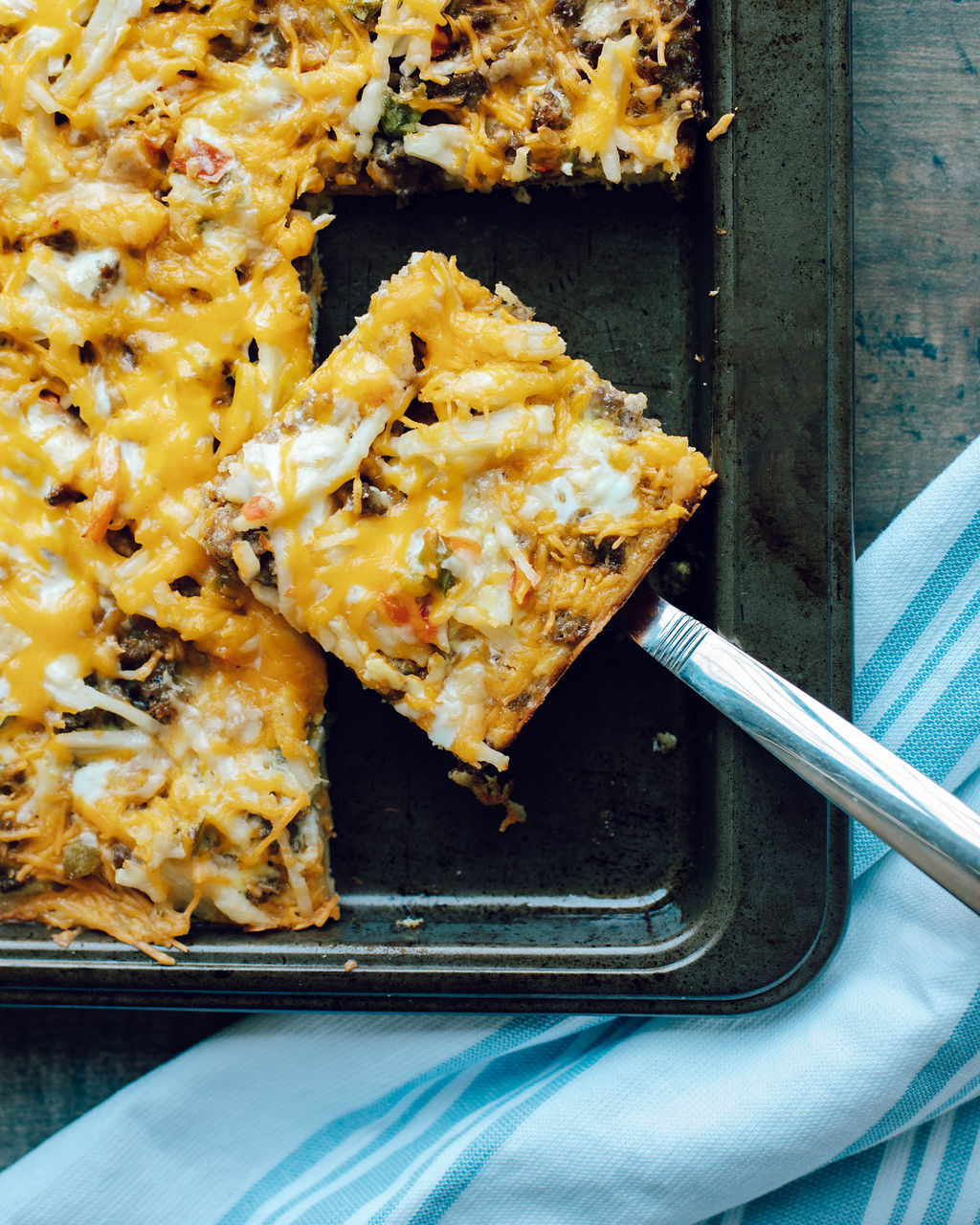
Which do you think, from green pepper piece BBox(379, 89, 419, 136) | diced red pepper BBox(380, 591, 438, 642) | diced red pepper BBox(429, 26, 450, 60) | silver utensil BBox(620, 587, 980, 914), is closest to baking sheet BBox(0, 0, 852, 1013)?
silver utensil BBox(620, 587, 980, 914)

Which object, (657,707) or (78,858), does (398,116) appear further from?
(78,858)

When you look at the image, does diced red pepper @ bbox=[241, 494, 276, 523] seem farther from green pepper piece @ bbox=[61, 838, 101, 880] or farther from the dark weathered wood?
the dark weathered wood

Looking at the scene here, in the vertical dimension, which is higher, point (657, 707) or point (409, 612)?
point (409, 612)

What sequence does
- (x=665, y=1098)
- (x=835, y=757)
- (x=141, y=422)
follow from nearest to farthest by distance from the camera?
(x=835, y=757)
(x=141, y=422)
(x=665, y=1098)

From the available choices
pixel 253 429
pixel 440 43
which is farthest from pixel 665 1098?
pixel 440 43

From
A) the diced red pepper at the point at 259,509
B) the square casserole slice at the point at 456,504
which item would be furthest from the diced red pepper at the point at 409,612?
the diced red pepper at the point at 259,509

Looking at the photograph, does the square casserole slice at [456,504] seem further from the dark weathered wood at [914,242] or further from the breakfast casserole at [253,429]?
the dark weathered wood at [914,242]
